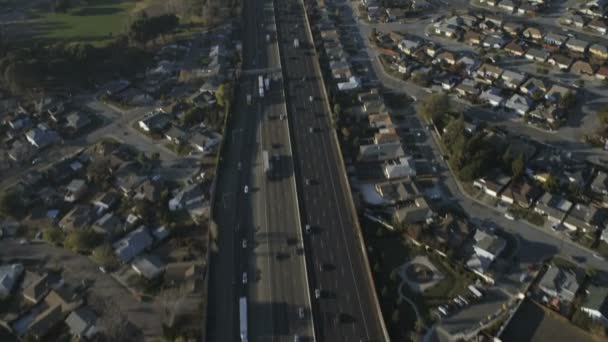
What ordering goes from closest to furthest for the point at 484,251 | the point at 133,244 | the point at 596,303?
the point at 596,303 → the point at 484,251 → the point at 133,244

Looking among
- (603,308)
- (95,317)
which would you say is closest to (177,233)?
(95,317)

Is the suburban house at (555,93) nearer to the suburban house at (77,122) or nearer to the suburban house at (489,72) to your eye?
the suburban house at (489,72)

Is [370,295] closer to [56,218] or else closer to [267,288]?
[267,288]

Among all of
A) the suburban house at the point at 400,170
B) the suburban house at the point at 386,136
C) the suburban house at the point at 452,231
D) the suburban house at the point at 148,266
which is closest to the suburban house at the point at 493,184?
the suburban house at the point at 452,231

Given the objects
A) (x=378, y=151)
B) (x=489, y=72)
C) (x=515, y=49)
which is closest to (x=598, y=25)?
(x=515, y=49)

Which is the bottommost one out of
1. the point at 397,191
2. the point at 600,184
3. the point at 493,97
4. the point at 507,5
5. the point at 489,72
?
the point at 600,184

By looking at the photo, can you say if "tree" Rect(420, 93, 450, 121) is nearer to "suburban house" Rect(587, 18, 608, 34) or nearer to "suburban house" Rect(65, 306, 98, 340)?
"suburban house" Rect(587, 18, 608, 34)

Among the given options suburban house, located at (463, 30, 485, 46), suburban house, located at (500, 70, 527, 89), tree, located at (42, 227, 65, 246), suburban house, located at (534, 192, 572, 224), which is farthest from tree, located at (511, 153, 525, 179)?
tree, located at (42, 227, 65, 246)

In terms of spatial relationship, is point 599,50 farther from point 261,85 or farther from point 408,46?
point 261,85
